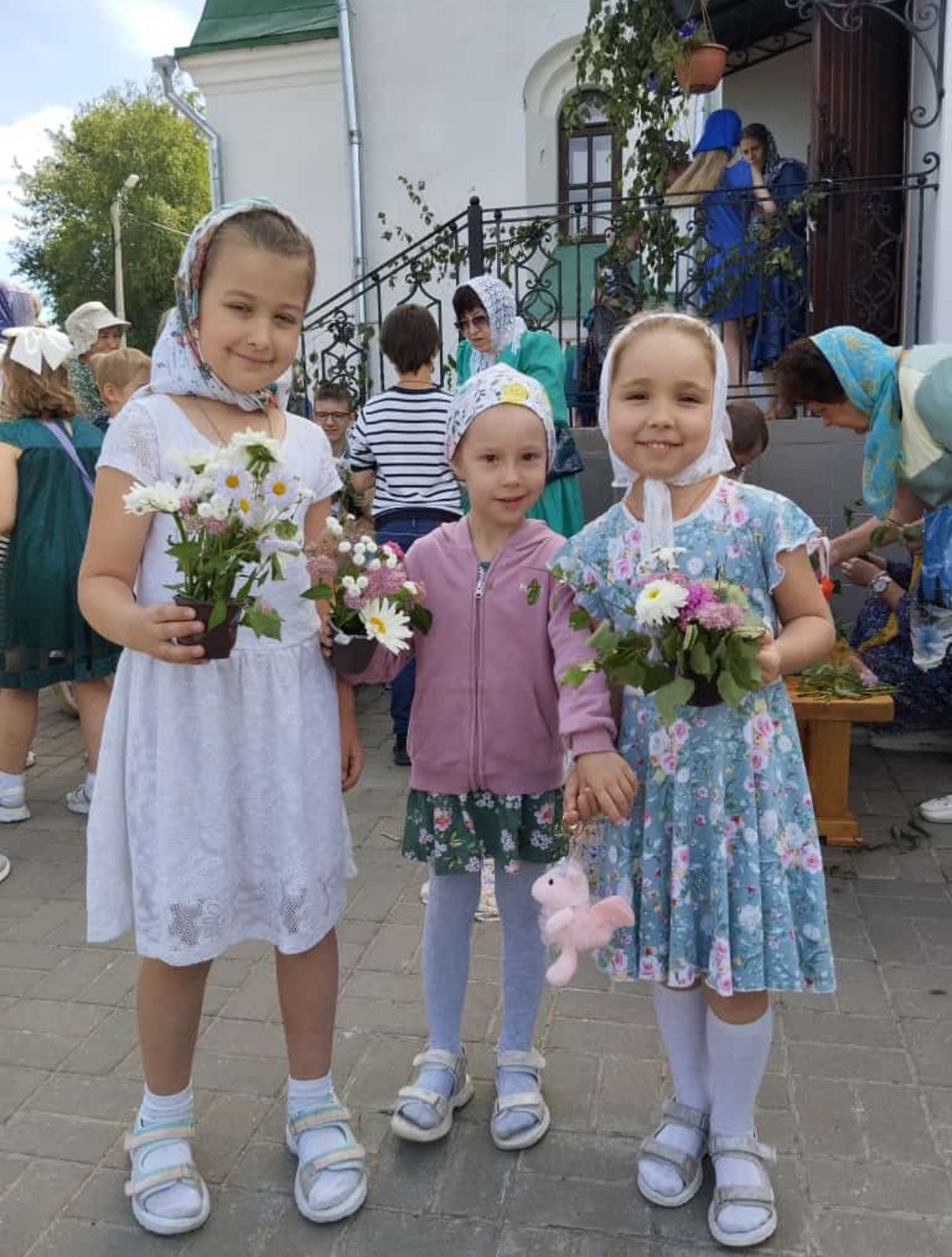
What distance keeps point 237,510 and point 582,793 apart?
83 cm

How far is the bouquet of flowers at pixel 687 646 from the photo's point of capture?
1855mm

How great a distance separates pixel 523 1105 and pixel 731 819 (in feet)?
2.97

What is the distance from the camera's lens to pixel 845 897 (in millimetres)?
3744

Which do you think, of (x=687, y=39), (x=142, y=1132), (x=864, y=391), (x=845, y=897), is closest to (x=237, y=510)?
(x=142, y=1132)

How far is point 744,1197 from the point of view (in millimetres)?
2168

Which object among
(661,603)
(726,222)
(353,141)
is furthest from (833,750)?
(353,141)

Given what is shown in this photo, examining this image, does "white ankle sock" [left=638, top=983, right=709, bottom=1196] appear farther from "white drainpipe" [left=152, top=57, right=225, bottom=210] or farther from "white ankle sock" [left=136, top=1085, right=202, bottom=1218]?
"white drainpipe" [left=152, top=57, right=225, bottom=210]

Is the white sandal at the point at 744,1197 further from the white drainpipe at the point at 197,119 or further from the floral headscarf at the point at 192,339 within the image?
the white drainpipe at the point at 197,119

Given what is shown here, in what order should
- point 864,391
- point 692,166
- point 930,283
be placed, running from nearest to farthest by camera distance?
point 864,391, point 930,283, point 692,166

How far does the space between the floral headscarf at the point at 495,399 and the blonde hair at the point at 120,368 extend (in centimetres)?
283

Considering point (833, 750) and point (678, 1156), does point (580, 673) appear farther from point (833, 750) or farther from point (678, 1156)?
point (833, 750)

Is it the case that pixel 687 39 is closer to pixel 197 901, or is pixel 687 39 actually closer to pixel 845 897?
pixel 845 897

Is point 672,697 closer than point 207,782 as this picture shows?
Yes

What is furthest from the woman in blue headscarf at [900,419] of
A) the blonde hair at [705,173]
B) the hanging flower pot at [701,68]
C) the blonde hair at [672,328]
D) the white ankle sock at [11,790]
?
the hanging flower pot at [701,68]
